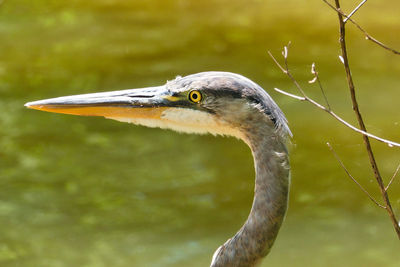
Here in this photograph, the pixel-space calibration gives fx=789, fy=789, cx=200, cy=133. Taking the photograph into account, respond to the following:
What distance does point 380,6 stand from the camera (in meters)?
11.3

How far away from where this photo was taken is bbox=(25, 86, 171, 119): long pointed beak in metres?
3.63

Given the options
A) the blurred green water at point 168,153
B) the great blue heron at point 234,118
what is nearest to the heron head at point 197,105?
the great blue heron at point 234,118

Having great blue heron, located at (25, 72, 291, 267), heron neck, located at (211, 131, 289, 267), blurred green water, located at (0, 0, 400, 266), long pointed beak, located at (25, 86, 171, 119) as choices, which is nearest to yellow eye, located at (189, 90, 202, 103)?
great blue heron, located at (25, 72, 291, 267)

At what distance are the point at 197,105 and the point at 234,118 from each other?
0.21m

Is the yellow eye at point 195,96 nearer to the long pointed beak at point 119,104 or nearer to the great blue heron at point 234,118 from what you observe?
the great blue heron at point 234,118

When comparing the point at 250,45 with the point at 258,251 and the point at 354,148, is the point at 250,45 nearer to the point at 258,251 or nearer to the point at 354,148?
the point at 354,148

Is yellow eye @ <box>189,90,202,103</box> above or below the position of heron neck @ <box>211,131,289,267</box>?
above

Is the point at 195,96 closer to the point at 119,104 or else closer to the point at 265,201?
the point at 119,104

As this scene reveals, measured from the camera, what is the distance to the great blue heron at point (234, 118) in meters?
3.34

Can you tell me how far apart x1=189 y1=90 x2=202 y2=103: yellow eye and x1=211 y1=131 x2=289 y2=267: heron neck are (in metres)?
0.31

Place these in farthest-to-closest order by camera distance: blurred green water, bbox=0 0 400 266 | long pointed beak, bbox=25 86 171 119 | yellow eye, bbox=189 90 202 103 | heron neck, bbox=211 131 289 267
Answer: blurred green water, bbox=0 0 400 266, long pointed beak, bbox=25 86 171 119, yellow eye, bbox=189 90 202 103, heron neck, bbox=211 131 289 267

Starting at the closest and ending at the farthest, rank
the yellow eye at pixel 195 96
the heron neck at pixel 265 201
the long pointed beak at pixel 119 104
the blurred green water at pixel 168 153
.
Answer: the heron neck at pixel 265 201 < the yellow eye at pixel 195 96 < the long pointed beak at pixel 119 104 < the blurred green water at pixel 168 153

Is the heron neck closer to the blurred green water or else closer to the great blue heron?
the great blue heron

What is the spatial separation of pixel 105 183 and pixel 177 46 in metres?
3.34
